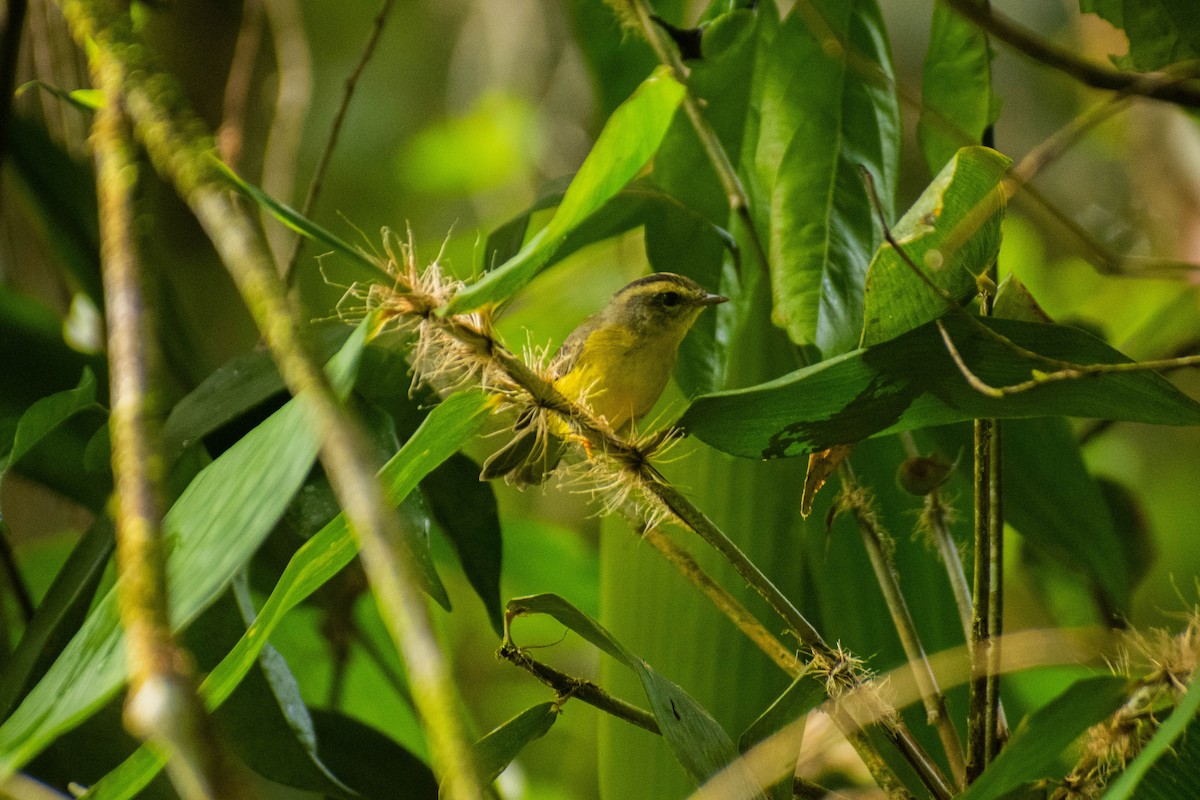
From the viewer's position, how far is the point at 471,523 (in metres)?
0.88

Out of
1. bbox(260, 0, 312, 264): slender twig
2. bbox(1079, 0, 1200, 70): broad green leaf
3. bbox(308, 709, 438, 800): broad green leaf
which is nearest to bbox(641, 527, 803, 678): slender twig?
bbox(308, 709, 438, 800): broad green leaf

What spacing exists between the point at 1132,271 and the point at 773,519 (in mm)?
395

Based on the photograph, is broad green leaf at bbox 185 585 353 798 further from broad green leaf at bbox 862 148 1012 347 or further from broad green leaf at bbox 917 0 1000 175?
broad green leaf at bbox 917 0 1000 175

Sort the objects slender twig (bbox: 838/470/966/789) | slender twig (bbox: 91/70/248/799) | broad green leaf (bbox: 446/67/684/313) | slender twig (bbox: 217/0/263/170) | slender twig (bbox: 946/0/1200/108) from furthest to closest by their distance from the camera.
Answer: slender twig (bbox: 217/0/263/170), slender twig (bbox: 838/470/966/789), slender twig (bbox: 946/0/1200/108), broad green leaf (bbox: 446/67/684/313), slender twig (bbox: 91/70/248/799)

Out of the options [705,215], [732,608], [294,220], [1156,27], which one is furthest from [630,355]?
[294,220]

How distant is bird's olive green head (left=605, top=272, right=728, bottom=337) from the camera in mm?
1204

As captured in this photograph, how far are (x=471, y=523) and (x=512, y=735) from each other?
219 millimetres

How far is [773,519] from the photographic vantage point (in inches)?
37.8

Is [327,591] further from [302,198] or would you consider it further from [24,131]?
[302,198]

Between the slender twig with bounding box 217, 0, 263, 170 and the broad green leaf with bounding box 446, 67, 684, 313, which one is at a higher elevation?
the slender twig with bounding box 217, 0, 263, 170

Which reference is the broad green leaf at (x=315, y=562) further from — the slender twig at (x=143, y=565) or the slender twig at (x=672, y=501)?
the slender twig at (x=143, y=565)

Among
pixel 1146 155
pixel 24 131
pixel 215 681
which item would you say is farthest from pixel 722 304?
pixel 1146 155

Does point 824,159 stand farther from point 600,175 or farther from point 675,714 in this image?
point 675,714

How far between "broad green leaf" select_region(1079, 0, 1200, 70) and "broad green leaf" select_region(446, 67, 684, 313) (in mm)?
445
